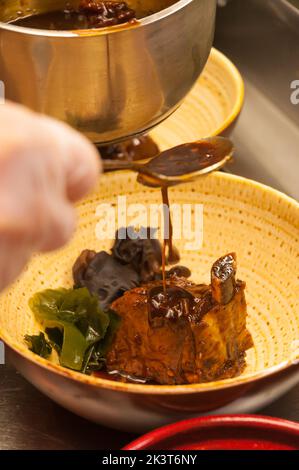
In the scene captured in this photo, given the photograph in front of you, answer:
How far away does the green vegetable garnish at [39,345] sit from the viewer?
136 cm

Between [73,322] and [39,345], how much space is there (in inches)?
2.8

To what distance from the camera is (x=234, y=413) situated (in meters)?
1.20

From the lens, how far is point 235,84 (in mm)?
1950

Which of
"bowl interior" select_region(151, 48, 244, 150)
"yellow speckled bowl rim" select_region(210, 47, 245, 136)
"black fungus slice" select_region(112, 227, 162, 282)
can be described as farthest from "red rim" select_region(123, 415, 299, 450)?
"bowl interior" select_region(151, 48, 244, 150)

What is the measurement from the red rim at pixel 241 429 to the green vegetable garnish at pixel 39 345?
0.34 metres

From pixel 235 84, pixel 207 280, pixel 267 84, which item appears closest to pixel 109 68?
pixel 207 280

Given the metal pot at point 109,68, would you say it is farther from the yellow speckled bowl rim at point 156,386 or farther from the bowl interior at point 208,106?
the bowl interior at point 208,106

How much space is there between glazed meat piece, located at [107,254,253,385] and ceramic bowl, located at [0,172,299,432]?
0.25ft

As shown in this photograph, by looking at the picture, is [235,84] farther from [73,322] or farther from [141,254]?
[73,322]

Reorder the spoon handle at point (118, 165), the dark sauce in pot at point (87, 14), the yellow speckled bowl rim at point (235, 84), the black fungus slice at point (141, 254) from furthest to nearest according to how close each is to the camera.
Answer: the yellow speckled bowl rim at point (235, 84), the black fungus slice at point (141, 254), the dark sauce in pot at point (87, 14), the spoon handle at point (118, 165)

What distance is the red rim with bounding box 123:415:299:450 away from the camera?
1.09m

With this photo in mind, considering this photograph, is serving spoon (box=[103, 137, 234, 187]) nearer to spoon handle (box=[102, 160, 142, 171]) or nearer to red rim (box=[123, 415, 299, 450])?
spoon handle (box=[102, 160, 142, 171])

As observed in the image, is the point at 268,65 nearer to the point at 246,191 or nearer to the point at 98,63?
the point at 246,191

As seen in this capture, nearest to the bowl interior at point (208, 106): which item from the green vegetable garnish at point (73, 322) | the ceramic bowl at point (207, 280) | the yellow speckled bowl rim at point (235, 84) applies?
the yellow speckled bowl rim at point (235, 84)
